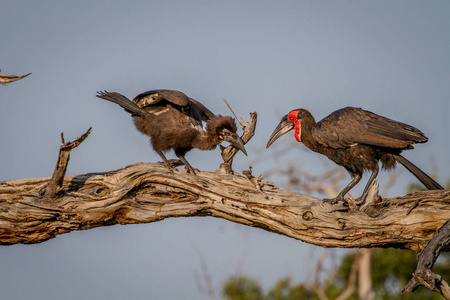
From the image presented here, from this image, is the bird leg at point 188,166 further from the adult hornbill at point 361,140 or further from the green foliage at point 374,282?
the green foliage at point 374,282

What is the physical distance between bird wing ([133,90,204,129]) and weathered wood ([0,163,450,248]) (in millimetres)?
999

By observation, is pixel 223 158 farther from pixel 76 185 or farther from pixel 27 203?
pixel 27 203

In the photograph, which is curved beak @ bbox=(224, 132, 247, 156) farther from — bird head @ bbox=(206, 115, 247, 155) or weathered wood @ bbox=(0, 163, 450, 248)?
weathered wood @ bbox=(0, 163, 450, 248)

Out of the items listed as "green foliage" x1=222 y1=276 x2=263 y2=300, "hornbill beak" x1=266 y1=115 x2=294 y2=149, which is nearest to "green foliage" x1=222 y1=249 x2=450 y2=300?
"green foliage" x1=222 y1=276 x2=263 y2=300

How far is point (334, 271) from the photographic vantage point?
59.9 ft

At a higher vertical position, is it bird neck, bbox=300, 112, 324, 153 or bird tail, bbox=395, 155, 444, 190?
bird neck, bbox=300, 112, 324, 153

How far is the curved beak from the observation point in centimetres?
586

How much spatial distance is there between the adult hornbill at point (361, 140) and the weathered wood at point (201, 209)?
1.87 ft

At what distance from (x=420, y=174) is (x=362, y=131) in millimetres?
764

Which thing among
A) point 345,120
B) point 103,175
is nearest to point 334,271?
point 345,120

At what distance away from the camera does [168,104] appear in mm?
6383

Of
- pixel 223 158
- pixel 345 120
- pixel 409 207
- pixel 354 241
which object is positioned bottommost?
pixel 354 241

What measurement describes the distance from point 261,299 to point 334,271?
13.9ft

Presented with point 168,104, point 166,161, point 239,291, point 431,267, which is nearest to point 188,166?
point 166,161
